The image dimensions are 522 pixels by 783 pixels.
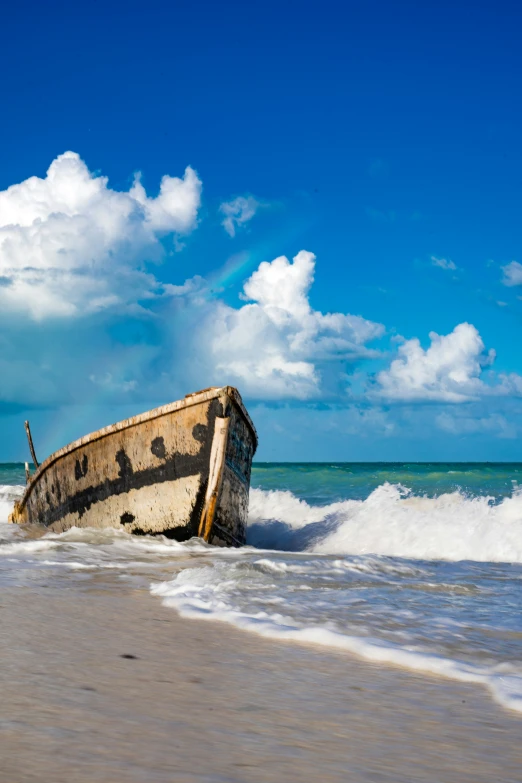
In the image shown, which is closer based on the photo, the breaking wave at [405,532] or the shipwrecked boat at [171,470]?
the shipwrecked boat at [171,470]

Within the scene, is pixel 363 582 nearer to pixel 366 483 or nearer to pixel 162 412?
pixel 162 412

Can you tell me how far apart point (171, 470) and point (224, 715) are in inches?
216

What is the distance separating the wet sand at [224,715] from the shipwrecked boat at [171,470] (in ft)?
13.5

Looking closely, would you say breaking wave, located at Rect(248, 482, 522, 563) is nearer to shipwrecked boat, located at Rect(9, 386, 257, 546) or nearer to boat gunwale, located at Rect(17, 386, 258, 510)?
shipwrecked boat, located at Rect(9, 386, 257, 546)

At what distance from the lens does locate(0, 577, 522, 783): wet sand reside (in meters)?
1.52

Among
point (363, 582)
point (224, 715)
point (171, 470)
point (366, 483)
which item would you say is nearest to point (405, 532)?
point (171, 470)

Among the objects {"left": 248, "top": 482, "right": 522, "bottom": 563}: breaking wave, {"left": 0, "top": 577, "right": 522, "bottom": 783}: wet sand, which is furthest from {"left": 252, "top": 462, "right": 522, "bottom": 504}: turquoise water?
{"left": 0, "top": 577, "right": 522, "bottom": 783}: wet sand

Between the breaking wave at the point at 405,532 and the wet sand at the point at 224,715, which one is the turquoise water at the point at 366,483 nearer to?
the breaking wave at the point at 405,532

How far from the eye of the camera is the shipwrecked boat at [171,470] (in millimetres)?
7180

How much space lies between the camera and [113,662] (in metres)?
2.51

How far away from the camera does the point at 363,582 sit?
4.84 m

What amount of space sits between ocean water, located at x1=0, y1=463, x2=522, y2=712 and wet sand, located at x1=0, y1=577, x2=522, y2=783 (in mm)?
290

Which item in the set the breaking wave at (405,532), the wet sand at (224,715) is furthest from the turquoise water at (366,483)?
the wet sand at (224,715)

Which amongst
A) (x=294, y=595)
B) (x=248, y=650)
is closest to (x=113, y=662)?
(x=248, y=650)
